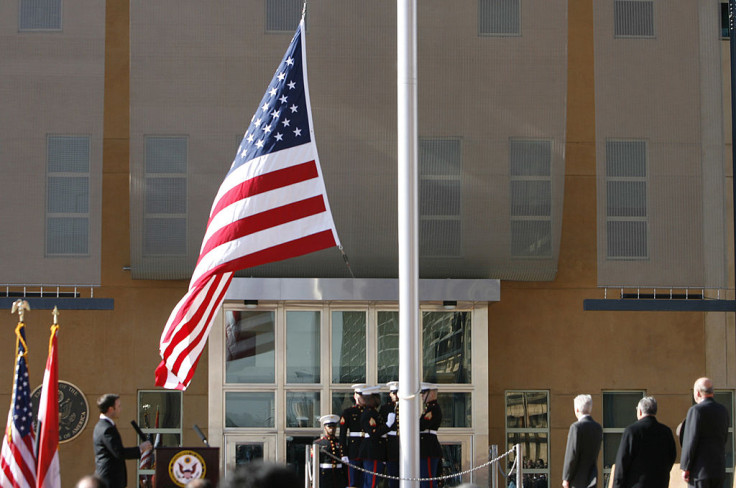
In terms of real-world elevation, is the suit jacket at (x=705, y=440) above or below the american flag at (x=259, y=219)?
below

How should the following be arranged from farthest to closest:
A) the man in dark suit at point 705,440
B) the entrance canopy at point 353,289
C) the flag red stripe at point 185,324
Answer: the entrance canopy at point 353,289
the flag red stripe at point 185,324
the man in dark suit at point 705,440

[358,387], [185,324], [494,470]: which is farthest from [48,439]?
[494,470]

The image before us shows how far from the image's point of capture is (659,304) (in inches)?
625

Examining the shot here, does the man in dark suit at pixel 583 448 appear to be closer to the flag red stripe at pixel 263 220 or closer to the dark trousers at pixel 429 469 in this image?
the flag red stripe at pixel 263 220

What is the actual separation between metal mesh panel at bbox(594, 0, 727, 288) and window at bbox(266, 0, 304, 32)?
464 centimetres

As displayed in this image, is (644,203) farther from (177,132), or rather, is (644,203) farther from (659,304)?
(177,132)

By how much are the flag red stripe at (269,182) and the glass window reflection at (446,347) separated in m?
5.87

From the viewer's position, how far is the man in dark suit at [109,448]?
9836mm

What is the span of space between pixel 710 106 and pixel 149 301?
9.02m

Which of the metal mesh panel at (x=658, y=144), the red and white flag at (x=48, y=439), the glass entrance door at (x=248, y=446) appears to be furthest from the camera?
the metal mesh panel at (x=658, y=144)

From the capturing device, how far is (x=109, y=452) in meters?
9.88

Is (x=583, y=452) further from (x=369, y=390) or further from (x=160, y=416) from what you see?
(x=160, y=416)

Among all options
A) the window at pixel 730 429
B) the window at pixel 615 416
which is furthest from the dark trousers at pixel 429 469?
the window at pixel 730 429

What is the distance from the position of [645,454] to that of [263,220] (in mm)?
4012
